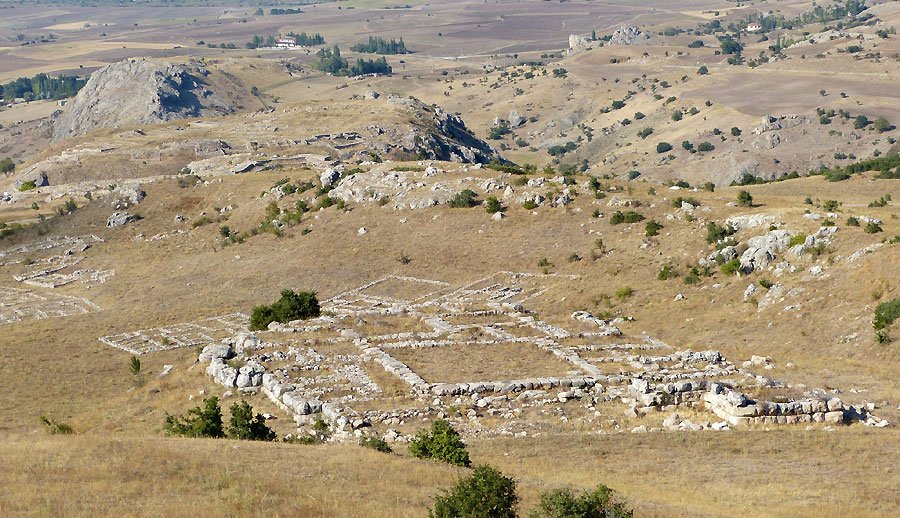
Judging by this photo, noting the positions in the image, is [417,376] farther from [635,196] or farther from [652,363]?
[635,196]

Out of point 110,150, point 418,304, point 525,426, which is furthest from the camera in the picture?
point 110,150

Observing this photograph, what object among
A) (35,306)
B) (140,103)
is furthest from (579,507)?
(140,103)

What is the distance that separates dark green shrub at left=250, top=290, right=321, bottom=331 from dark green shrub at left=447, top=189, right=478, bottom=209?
76.6ft

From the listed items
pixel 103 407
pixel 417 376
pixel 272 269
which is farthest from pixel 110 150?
pixel 417 376

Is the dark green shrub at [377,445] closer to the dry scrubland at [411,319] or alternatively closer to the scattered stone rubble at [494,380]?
the dry scrubland at [411,319]

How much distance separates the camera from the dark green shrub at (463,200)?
71.1 metres

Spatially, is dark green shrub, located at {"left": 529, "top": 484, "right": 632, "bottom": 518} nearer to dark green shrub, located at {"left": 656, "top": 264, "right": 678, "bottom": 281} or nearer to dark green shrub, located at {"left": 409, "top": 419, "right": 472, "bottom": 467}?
dark green shrub, located at {"left": 409, "top": 419, "right": 472, "bottom": 467}

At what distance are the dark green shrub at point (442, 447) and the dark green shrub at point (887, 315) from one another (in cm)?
2141

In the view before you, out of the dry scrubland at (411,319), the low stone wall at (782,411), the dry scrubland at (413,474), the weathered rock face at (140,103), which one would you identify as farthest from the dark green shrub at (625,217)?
the weathered rock face at (140,103)

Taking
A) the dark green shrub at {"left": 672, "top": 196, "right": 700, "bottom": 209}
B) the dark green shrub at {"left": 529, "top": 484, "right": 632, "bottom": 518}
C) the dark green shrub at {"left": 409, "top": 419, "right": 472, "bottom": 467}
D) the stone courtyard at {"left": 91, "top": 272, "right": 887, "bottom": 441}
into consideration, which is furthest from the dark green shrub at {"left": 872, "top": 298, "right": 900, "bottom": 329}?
the dark green shrub at {"left": 529, "top": 484, "right": 632, "bottom": 518}

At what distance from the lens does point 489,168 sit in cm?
7825

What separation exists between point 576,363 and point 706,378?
16.6 ft

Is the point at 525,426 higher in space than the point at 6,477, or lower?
lower

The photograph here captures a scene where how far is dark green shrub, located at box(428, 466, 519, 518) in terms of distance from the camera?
19484mm
